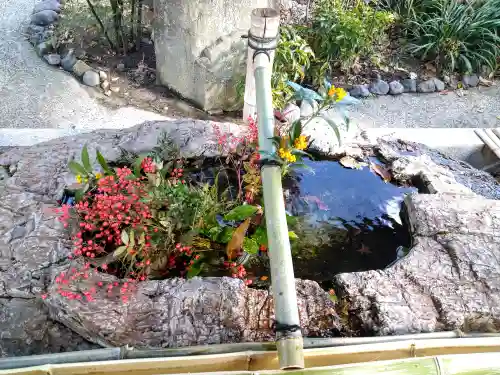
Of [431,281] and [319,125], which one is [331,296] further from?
[319,125]

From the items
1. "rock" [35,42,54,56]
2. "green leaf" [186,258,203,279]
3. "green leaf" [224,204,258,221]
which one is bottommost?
"green leaf" [186,258,203,279]

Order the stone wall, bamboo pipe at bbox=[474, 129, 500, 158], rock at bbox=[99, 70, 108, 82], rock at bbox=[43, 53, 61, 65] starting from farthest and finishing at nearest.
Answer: rock at bbox=[43, 53, 61, 65] < rock at bbox=[99, 70, 108, 82] < the stone wall < bamboo pipe at bbox=[474, 129, 500, 158]

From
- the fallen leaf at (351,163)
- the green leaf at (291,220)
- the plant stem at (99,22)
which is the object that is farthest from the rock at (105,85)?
the green leaf at (291,220)

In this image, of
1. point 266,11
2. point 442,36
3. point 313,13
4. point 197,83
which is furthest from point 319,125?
point 442,36

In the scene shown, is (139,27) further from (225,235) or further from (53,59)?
(225,235)

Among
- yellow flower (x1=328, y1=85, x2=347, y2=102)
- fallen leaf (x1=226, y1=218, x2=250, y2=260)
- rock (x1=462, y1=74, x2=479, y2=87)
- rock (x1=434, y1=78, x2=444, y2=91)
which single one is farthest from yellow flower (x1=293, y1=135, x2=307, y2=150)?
rock (x1=462, y1=74, x2=479, y2=87)

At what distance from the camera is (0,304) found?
1938 mm

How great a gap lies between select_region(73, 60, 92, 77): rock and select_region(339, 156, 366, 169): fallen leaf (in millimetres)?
3025

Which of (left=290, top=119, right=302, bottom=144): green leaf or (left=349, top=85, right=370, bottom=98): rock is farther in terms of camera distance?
(left=349, top=85, right=370, bottom=98): rock

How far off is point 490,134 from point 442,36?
2251 mm

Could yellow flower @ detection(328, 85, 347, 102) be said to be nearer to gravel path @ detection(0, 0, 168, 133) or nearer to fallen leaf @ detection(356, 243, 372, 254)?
fallen leaf @ detection(356, 243, 372, 254)

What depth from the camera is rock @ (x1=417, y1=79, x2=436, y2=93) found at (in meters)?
5.18

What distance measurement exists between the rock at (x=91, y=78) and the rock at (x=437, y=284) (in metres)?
3.52

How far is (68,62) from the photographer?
15.6 ft
